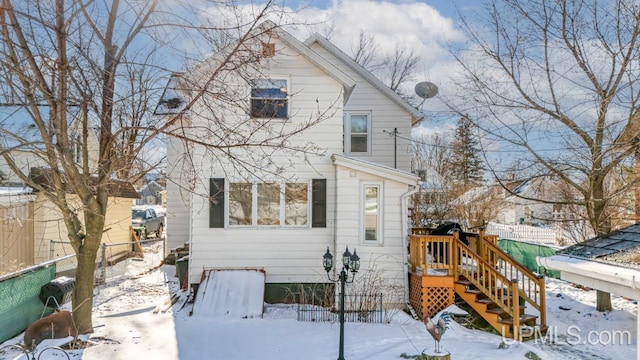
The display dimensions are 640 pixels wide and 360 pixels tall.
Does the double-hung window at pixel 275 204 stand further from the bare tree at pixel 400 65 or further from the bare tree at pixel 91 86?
the bare tree at pixel 400 65

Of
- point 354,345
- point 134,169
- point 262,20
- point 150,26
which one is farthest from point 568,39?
point 134,169

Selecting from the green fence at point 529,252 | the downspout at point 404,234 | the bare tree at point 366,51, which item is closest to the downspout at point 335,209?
the downspout at point 404,234

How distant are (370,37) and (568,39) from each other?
15357 mm

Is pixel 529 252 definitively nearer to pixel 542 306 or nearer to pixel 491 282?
pixel 491 282

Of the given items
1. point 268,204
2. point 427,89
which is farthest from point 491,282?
point 427,89

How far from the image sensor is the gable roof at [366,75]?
46.3ft


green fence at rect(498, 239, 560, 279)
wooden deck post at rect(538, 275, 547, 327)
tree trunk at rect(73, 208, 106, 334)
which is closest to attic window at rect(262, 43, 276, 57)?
tree trunk at rect(73, 208, 106, 334)

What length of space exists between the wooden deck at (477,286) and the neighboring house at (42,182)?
6513 millimetres

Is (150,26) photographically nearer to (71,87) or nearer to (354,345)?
(71,87)

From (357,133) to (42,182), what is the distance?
9.07 meters

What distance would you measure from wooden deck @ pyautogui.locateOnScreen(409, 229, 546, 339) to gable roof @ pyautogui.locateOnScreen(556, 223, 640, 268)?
3879 millimetres

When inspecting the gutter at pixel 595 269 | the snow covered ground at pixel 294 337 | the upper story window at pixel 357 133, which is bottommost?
the snow covered ground at pixel 294 337

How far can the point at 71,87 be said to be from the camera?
21.7 ft

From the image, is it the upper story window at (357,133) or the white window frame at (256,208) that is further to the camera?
the upper story window at (357,133)
